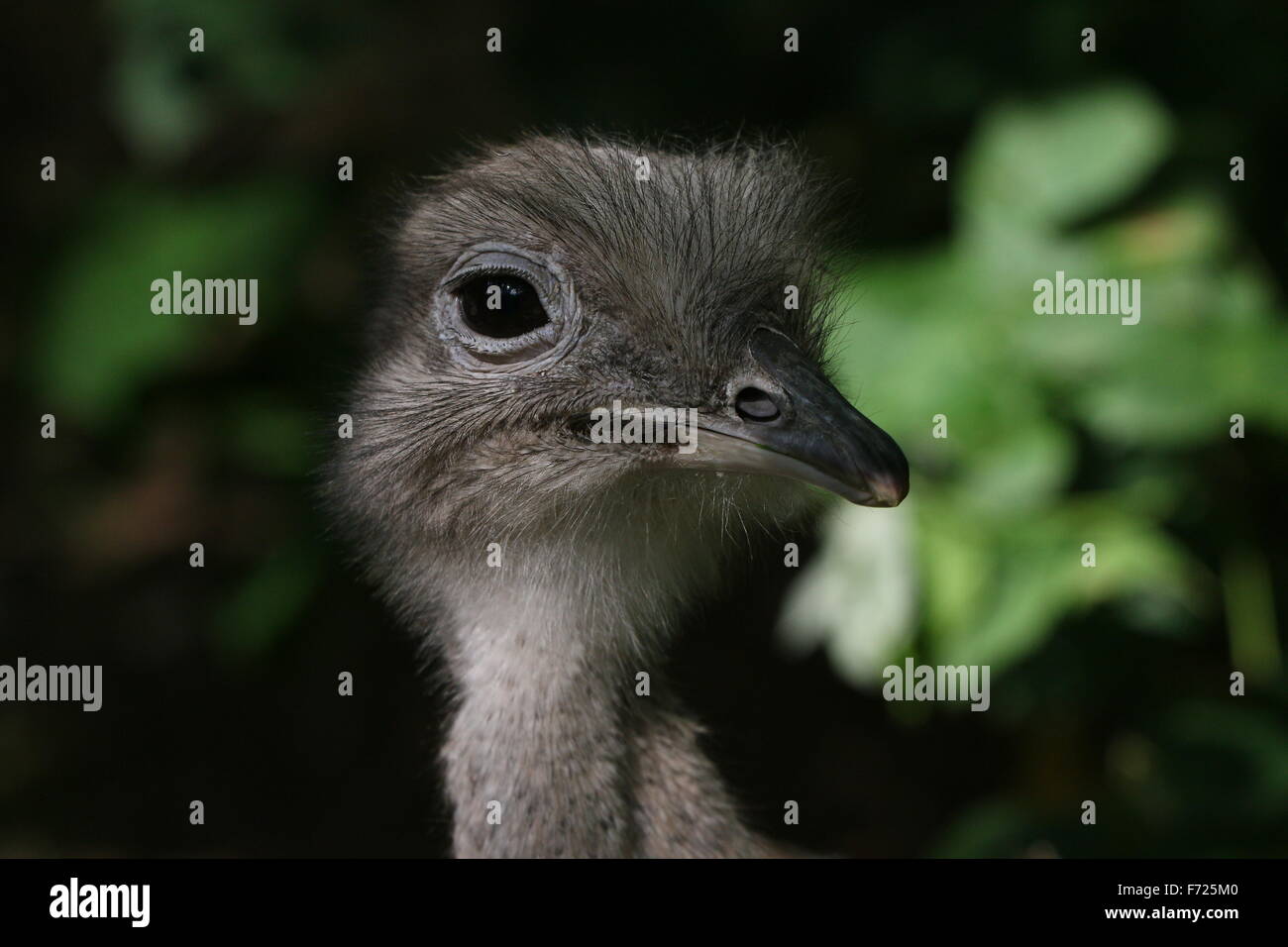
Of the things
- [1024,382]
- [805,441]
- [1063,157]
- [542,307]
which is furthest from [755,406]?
[1063,157]

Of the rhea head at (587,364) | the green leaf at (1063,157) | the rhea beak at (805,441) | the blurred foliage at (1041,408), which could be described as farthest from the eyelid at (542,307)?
the green leaf at (1063,157)

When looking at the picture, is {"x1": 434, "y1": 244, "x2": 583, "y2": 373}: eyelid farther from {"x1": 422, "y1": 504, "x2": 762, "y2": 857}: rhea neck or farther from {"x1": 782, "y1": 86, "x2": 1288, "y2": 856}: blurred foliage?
{"x1": 782, "y1": 86, "x2": 1288, "y2": 856}: blurred foliage

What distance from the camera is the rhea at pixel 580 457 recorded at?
249cm

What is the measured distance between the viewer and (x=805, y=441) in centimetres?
223

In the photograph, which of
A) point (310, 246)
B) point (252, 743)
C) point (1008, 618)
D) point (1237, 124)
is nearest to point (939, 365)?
point (1008, 618)

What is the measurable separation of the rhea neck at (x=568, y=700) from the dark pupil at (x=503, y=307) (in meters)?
0.34

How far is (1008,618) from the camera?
11.3 ft

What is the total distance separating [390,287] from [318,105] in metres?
2.31

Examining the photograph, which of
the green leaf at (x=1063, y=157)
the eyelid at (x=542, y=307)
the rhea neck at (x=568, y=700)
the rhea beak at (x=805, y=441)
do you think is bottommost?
the rhea neck at (x=568, y=700)

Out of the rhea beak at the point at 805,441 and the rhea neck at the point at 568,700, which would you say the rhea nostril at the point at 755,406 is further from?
the rhea neck at the point at 568,700

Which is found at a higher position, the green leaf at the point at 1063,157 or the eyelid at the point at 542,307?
the green leaf at the point at 1063,157

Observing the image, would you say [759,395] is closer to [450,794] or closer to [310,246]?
[450,794]

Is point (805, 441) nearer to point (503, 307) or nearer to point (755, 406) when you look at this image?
point (755, 406)

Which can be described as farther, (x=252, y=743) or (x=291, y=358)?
(x=252, y=743)
